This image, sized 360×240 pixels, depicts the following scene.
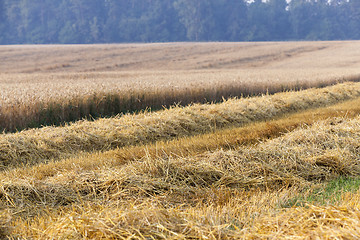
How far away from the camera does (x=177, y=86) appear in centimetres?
1436

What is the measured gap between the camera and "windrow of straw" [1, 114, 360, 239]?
9.30 feet

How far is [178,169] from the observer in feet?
16.4

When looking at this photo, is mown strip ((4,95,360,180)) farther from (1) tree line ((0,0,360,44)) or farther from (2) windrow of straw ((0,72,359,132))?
(1) tree line ((0,0,360,44))

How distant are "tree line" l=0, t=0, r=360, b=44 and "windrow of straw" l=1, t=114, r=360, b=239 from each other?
8059 cm

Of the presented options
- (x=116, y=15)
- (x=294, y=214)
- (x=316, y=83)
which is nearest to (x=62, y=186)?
(x=294, y=214)

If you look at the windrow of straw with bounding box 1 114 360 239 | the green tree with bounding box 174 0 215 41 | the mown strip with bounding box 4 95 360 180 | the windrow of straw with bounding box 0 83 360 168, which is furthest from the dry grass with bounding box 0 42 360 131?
the green tree with bounding box 174 0 215 41

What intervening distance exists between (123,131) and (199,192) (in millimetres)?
3883

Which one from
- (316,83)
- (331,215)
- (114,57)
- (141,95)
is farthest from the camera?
(114,57)

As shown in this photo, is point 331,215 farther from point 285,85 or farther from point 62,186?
point 285,85

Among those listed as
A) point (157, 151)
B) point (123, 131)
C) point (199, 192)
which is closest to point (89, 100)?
point (123, 131)

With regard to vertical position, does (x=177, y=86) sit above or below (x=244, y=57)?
above

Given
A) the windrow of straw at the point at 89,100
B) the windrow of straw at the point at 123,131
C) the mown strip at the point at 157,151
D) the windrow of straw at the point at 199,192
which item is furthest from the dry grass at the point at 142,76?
the windrow of straw at the point at 199,192

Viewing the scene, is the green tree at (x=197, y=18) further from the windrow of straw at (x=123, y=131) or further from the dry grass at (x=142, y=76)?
the windrow of straw at (x=123, y=131)

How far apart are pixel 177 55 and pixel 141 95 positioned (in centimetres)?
3610
